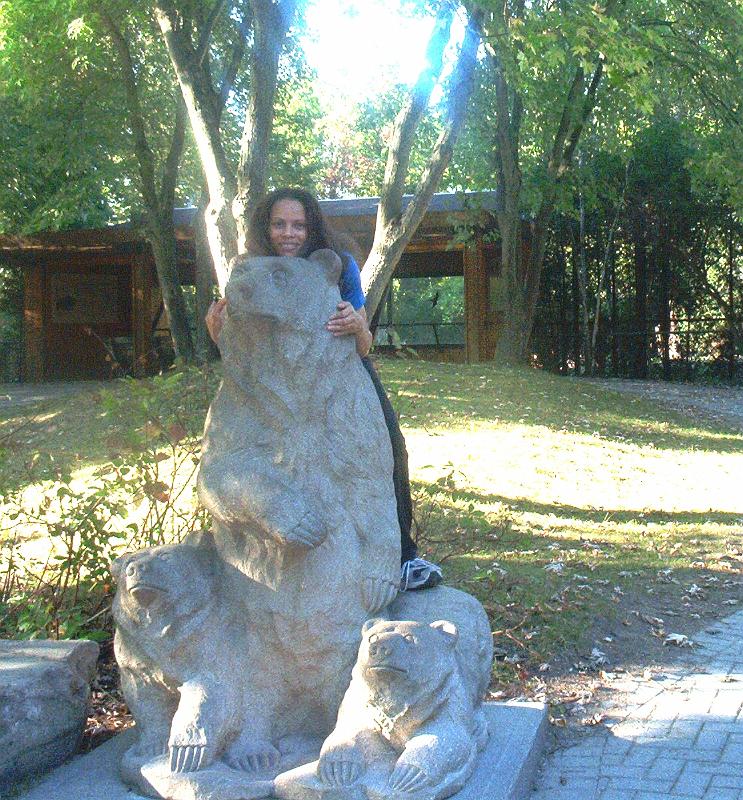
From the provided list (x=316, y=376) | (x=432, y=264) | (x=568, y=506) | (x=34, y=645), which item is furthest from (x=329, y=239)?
(x=432, y=264)

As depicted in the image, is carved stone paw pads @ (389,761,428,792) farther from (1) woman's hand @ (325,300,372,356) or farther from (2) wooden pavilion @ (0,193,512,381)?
(2) wooden pavilion @ (0,193,512,381)

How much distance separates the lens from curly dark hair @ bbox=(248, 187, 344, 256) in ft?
14.3

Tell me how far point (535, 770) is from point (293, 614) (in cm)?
134

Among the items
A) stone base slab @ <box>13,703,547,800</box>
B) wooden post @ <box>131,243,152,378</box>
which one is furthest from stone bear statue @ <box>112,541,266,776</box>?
wooden post @ <box>131,243,152,378</box>

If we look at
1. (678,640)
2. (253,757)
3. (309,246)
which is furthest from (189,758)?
(678,640)

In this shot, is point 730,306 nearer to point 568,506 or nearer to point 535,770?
point 568,506

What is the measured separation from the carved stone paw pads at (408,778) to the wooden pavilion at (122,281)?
55.7 ft

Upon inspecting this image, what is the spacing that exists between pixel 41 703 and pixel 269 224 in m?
2.09

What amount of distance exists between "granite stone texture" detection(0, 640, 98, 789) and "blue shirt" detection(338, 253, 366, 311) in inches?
73.3

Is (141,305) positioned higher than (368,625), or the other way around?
(141,305)

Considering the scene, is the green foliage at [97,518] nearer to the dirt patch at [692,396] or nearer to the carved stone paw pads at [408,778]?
the carved stone paw pads at [408,778]

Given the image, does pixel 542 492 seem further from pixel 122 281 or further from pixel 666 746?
pixel 122 281

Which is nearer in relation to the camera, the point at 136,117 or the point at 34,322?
the point at 136,117

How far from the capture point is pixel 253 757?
3.67 meters
